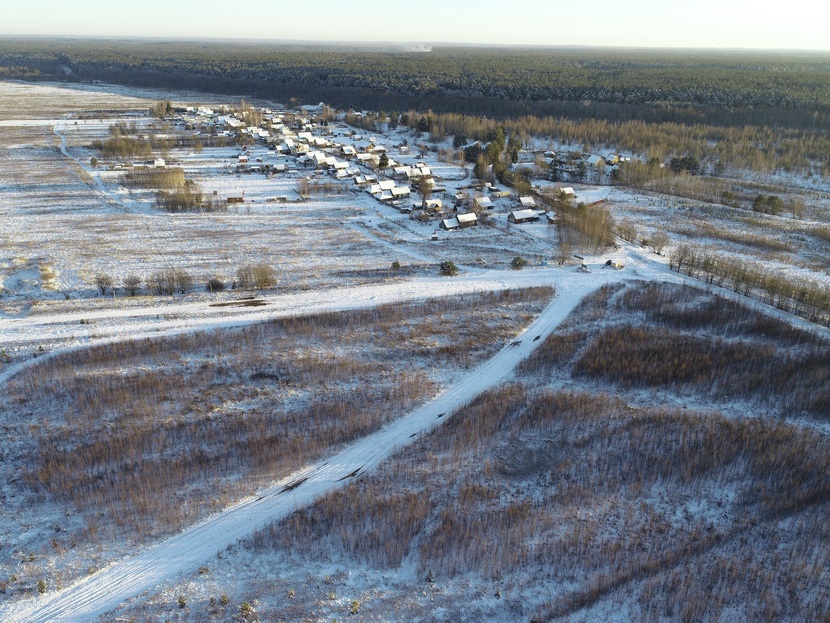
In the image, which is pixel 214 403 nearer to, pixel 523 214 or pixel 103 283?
pixel 103 283

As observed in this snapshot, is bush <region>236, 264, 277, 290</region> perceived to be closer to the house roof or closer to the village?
the village

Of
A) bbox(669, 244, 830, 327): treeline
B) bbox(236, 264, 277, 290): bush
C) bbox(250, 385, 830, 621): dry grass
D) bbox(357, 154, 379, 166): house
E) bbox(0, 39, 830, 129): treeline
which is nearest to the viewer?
bbox(250, 385, 830, 621): dry grass

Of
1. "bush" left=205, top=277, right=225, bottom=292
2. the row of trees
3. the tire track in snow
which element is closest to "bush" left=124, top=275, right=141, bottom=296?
the row of trees

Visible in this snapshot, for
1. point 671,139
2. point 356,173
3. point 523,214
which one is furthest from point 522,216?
point 671,139

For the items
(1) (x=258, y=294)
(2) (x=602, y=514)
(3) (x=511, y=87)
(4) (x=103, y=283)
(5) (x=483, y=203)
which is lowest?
(2) (x=602, y=514)

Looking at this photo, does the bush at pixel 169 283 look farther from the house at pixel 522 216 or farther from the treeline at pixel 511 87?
the treeline at pixel 511 87

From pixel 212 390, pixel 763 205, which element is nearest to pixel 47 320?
pixel 212 390

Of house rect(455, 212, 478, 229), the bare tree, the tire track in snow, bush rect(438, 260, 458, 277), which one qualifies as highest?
house rect(455, 212, 478, 229)
